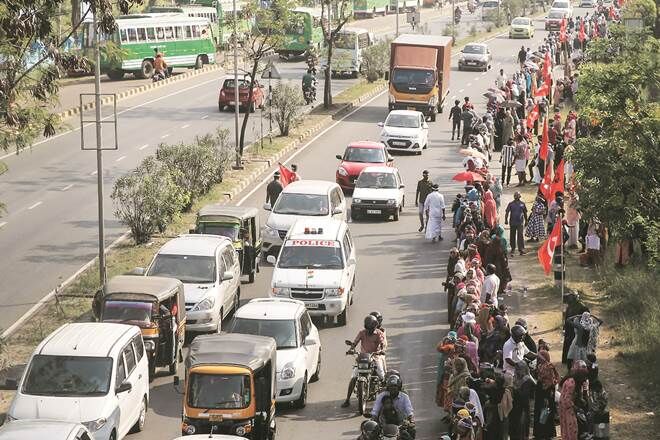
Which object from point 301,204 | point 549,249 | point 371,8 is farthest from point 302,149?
point 371,8

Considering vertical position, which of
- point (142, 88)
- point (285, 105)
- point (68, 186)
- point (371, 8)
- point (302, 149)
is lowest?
point (68, 186)

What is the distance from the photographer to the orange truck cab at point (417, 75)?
51938mm

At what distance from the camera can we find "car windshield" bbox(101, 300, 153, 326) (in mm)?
20906

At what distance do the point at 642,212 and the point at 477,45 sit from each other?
51590 mm

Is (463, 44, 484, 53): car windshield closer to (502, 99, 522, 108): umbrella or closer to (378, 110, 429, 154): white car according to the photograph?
(502, 99, 522, 108): umbrella

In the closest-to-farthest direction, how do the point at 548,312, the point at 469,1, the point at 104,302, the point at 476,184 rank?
1. the point at 104,302
2. the point at 548,312
3. the point at 476,184
4. the point at 469,1

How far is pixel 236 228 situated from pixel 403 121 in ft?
60.2

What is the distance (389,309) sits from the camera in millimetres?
25797

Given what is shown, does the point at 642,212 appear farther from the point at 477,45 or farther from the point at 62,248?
the point at 477,45

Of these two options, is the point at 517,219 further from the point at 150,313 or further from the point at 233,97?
the point at 233,97

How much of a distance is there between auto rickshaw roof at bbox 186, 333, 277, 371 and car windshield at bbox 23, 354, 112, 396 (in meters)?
1.19

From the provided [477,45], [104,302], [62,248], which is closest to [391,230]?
[62,248]

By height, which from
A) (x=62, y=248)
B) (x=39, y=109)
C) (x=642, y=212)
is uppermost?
(x=39, y=109)

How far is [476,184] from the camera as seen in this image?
99.6ft
